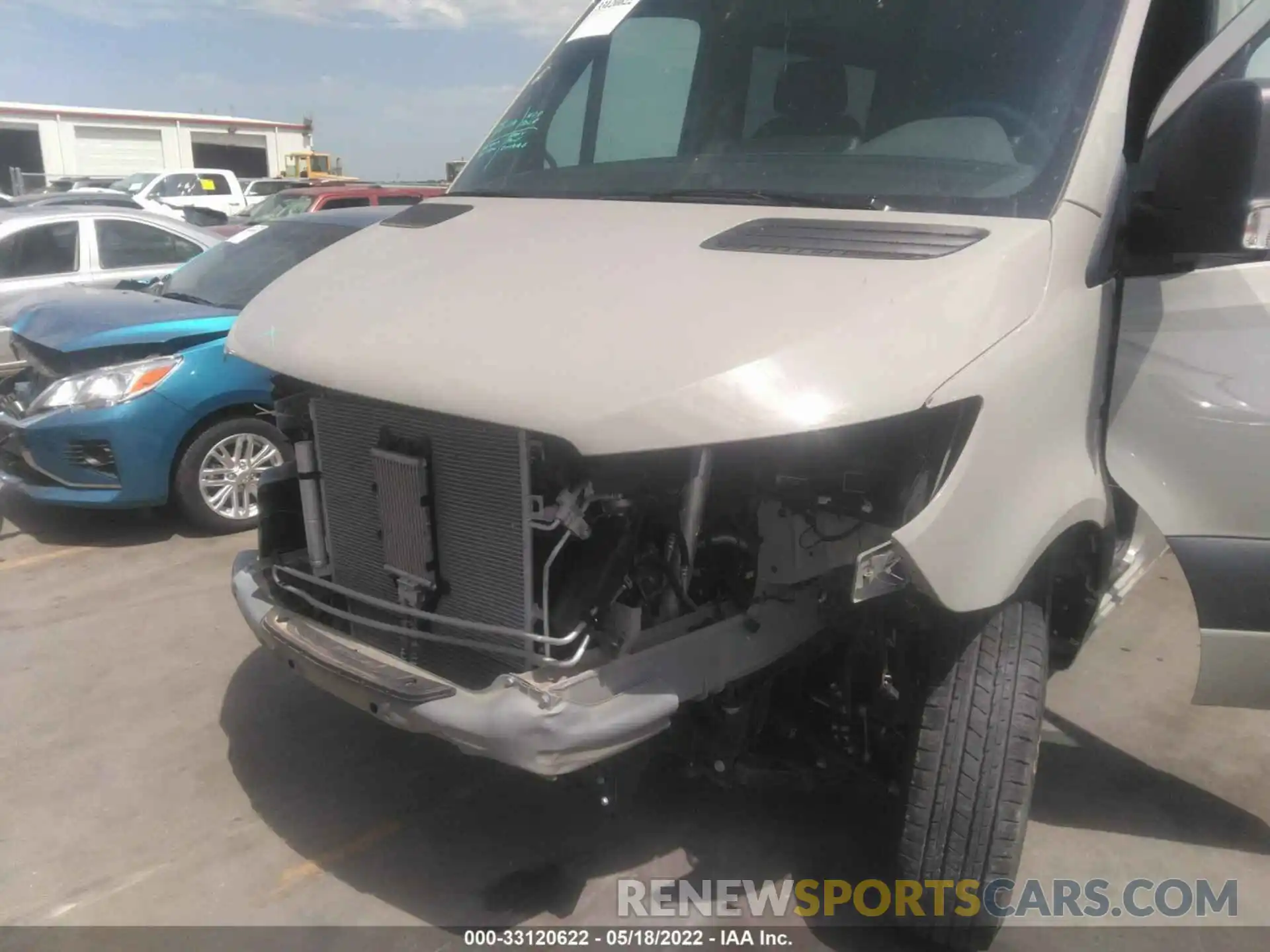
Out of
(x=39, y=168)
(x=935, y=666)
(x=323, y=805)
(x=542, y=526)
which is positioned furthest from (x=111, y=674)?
(x=39, y=168)

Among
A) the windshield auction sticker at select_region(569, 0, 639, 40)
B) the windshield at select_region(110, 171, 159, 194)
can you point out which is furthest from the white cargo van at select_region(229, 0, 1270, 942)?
the windshield at select_region(110, 171, 159, 194)

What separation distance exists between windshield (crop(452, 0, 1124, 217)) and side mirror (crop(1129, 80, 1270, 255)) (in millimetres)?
263

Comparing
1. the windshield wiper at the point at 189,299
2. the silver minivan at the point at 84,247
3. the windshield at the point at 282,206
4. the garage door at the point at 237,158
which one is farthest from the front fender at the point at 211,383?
the garage door at the point at 237,158

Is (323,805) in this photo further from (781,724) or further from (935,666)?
(935,666)

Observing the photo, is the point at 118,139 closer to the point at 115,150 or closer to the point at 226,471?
the point at 115,150

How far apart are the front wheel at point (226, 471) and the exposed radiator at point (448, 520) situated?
2675 mm

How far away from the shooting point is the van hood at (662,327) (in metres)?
2.20

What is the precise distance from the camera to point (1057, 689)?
4.22 meters

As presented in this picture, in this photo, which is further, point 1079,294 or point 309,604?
point 309,604

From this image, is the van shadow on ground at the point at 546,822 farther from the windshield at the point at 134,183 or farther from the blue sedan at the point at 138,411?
the windshield at the point at 134,183

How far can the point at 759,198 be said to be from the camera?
118 inches

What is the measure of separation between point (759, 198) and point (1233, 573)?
1.61 metres

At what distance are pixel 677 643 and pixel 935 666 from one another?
2.17 ft

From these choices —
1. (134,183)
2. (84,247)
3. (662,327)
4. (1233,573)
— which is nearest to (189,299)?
(84,247)
